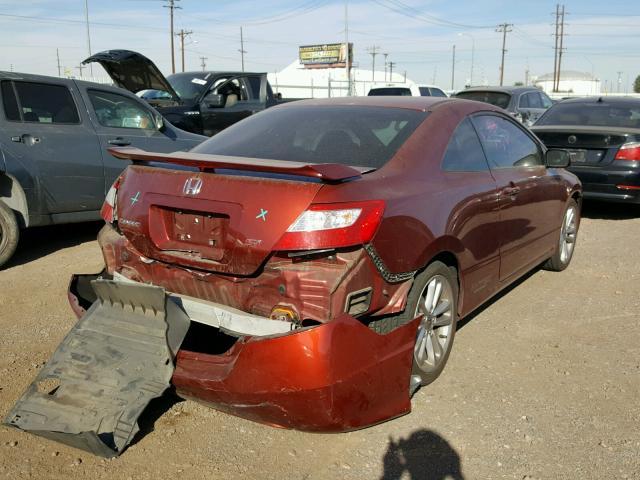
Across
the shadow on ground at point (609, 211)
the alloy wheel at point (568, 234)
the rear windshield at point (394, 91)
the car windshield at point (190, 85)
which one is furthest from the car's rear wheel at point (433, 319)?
the rear windshield at point (394, 91)

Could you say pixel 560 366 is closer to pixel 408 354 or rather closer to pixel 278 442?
pixel 408 354

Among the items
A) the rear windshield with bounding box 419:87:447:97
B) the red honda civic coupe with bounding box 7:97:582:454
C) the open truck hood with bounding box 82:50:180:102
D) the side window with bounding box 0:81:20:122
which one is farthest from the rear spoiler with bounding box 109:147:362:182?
the rear windshield with bounding box 419:87:447:97

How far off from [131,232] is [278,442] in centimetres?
131

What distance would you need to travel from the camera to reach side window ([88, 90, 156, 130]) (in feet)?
23.4

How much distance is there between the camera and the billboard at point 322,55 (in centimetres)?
7581

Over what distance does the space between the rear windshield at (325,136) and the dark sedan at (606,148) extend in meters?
5.34

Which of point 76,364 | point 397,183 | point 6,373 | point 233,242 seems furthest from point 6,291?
point 397,183

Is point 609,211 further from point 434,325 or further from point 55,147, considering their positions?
point 55,147

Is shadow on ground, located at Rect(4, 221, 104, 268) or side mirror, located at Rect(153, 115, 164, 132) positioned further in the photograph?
side mirror, located at Rect(153, 115, 164, 132)

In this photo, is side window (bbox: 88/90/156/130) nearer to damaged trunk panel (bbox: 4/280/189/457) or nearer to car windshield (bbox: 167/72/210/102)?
damaged trunk panel (bbox: 4/280/189/457)

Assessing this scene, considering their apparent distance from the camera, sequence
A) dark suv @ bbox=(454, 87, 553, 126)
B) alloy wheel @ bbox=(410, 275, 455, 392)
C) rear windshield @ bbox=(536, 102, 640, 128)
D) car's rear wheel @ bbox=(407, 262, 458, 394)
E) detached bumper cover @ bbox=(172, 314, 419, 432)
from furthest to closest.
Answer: dark suv @ bbox=(454, 87, 553, 126), rear windshield @ bbox=(536, 102, 640, 128), alloy wheel @ bbox=(410, 275, 455, 392), car's rear wheel @ bbox=(407, 262, 458, 394), detached bumper cover @ bbox=(172, 314, 419, 432)

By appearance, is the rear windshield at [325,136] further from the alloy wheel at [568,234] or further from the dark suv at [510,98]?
the dark suv at [510,98]

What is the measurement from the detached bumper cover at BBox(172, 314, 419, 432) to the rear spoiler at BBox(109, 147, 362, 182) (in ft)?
2.15

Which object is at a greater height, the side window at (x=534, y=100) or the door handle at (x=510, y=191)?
the side window at (x=534, y=100)
